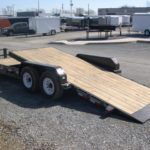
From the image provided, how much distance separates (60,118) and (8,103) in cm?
218

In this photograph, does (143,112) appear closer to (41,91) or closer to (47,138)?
(47,138)

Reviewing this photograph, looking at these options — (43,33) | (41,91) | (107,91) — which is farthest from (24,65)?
(43,33)

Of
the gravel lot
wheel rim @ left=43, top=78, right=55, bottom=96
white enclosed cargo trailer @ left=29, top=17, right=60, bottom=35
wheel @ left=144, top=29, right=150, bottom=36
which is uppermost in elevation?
white enclosed cargo trailer @ left=29, top=17, right=60, bottom=35

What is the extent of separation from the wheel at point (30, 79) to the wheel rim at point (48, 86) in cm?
48

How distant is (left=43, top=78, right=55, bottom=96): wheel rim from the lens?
1032 cm

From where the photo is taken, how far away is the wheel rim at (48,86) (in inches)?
406

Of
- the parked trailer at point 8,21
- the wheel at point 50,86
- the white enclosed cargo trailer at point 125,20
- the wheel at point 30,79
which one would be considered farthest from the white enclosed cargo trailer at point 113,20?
the wheel at point 50,86

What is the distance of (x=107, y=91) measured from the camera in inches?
390

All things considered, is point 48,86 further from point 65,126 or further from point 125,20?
point 125,20

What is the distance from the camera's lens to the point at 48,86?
10547 mm

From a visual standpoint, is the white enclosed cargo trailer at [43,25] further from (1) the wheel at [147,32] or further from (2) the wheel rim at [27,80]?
(2) the wheel rim at [27,80]

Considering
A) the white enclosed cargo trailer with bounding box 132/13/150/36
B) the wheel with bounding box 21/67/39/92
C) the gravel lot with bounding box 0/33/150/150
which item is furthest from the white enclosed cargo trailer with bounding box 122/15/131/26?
the gravel lot with bounding box 0/33/150/150

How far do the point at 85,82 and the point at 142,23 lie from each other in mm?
34213

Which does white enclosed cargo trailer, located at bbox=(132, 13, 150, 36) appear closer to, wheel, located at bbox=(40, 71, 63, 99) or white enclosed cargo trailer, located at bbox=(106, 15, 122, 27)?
white enclosed cargo trailer, located at bbox=(106, 15, 122, 27)
